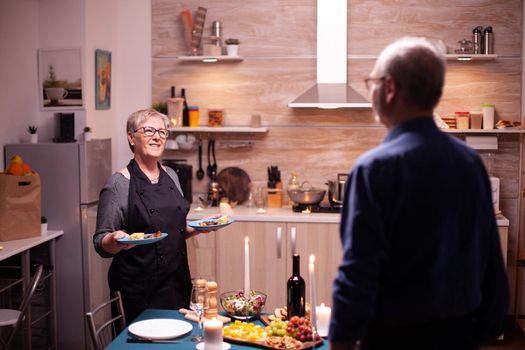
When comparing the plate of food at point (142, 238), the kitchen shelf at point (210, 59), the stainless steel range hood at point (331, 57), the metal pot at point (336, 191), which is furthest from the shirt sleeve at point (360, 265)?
the kitchen shelf at point (210, 59)

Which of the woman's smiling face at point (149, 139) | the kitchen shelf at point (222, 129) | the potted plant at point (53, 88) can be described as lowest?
the woman's smiling face at point (149, 139)

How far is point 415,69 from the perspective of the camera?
5.40ft

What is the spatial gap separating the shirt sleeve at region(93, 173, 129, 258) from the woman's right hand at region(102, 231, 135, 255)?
8 cm

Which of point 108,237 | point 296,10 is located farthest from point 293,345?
point 296,10

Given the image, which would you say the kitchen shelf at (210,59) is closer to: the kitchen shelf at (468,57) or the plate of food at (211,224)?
the kitchen shelf at (468,57)

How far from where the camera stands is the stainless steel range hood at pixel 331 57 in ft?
15.9

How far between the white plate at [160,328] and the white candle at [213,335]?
19 cm

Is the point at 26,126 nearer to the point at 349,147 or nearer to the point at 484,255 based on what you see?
the point at 349,147

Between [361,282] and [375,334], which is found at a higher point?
[361,282]

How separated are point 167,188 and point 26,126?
1.87 meters

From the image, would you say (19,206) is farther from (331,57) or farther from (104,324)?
(331,57)

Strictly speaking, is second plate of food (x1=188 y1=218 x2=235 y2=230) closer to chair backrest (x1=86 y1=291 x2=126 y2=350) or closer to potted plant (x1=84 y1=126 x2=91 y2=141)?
chair backrest (x1=86 y1=291 x2=126 y2=350)

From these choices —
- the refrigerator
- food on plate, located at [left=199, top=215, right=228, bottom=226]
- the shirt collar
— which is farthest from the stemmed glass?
the refrigerator

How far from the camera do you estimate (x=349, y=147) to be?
5.25 metres
